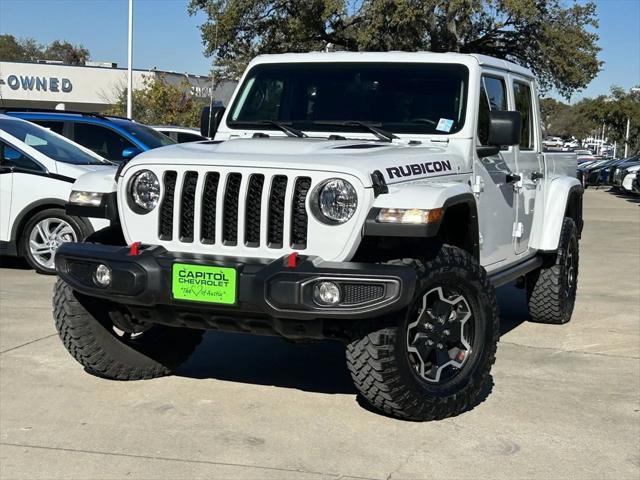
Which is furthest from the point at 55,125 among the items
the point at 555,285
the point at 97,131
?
the point at 555,285

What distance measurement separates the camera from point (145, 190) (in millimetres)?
4918

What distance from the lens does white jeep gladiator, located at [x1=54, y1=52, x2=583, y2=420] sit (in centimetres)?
443

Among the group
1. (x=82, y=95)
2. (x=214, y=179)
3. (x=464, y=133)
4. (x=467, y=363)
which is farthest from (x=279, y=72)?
(x=82, y=95)

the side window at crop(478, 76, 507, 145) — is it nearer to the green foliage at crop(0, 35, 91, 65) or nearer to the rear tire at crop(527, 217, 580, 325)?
the rear tire at crop(527, 217, 580, 325)

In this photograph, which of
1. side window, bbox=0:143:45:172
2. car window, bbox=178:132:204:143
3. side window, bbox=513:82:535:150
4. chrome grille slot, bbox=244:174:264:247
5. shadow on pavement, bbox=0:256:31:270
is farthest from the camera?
car window, bbox=178:132:204:143

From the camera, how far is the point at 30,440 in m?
4.53

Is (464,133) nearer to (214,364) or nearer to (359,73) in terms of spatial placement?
(359,73)

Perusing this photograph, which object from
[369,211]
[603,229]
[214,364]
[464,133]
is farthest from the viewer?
[603,229]

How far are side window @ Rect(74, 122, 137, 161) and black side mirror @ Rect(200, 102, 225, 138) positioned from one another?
6257mm

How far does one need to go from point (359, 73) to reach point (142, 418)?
2551 mm

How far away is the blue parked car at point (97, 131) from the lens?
40.1 feet

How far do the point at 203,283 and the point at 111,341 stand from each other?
3.71ft

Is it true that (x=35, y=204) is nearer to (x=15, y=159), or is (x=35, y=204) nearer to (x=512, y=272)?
(x=15, y=159)

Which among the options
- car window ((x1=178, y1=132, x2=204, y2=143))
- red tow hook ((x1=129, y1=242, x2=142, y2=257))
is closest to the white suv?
red tow hook ((x1=129, y1=242, x2=142, y2=257))
